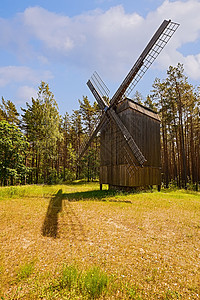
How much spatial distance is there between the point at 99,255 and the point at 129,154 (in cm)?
1047

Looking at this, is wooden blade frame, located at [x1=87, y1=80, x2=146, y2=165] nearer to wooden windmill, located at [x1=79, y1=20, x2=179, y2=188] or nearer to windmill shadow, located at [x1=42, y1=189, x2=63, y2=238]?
wooden windmill, located at [x1=79, y1=20, x2=179, y2=188]

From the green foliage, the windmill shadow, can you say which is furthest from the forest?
the windmill shadow

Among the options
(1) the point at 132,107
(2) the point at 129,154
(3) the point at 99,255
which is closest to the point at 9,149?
(2) the point at 129,154

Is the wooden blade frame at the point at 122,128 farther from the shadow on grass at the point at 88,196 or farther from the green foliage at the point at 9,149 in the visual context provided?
the green foliage at the point at 9,149

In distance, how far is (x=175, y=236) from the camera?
20.2 feet

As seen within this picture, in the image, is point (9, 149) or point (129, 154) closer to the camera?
Answer: point (129, 154)

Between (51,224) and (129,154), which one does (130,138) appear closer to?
(129,154)

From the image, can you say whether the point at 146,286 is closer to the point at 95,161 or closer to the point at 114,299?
the point at 114,299

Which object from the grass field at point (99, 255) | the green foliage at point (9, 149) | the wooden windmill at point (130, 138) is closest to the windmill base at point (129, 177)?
the wooden windmill at point (130, 138)

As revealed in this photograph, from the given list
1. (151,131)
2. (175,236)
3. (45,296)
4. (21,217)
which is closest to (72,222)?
(21,217)

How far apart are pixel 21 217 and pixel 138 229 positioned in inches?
252

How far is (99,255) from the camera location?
4.67 metres

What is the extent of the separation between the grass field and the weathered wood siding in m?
5.64

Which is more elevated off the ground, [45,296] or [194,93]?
[194,93]
